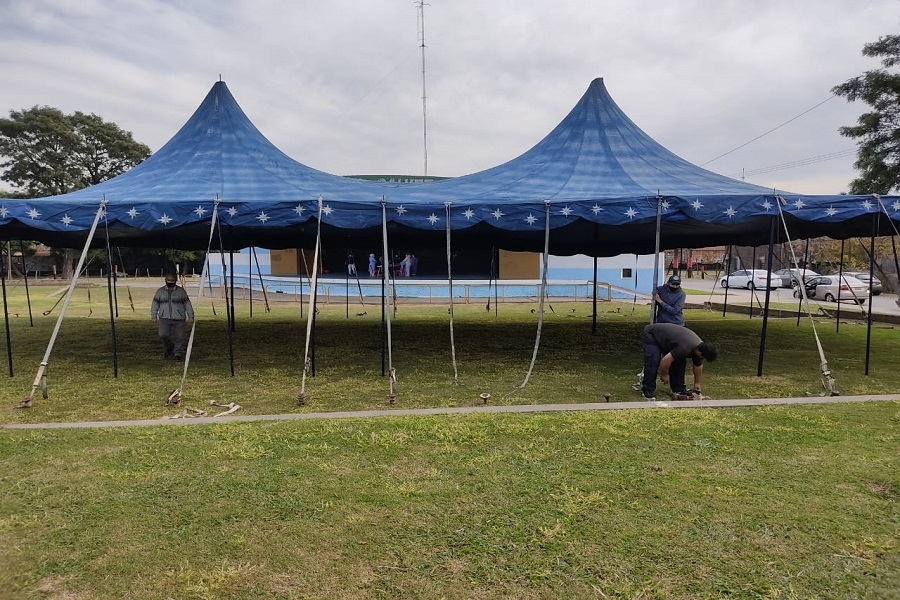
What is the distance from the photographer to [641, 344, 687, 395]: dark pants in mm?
6590

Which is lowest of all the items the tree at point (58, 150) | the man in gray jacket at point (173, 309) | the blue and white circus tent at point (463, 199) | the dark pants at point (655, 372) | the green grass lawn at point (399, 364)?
the green grass lawn at point (399, 364)

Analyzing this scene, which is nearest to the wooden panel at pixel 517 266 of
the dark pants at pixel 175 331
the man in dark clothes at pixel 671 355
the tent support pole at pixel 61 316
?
the dark pants at pixel 175 331

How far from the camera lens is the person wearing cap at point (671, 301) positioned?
23.6 feet

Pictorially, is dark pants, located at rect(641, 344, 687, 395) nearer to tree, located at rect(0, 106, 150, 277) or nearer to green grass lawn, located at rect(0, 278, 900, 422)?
green grass lawn, located at rect(0, 278, 900, 422)

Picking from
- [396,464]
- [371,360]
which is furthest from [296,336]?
[396,464]

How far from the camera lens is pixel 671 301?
7.23m

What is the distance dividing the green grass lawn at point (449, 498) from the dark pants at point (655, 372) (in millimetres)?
298

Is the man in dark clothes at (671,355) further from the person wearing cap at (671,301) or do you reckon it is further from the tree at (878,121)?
the tree at (878,121)

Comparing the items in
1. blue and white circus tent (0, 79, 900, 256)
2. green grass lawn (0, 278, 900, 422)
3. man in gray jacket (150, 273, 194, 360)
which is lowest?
green grass lawn (0, 278, 900, 422)

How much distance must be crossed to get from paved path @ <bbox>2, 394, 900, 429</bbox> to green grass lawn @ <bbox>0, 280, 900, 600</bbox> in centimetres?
19

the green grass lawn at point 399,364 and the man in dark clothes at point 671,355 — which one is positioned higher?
the man in dark clothes at point 671,355

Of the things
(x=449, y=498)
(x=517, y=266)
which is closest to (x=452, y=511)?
(x=449, y=498)

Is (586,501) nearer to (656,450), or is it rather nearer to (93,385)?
(656,450)

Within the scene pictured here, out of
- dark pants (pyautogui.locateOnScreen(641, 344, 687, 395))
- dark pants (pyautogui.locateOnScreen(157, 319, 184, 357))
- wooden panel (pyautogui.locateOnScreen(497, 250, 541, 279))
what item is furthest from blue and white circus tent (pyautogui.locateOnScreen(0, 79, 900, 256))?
wooden panel (pyautogui.locateOnScreen(497, 250, 541, 279))
